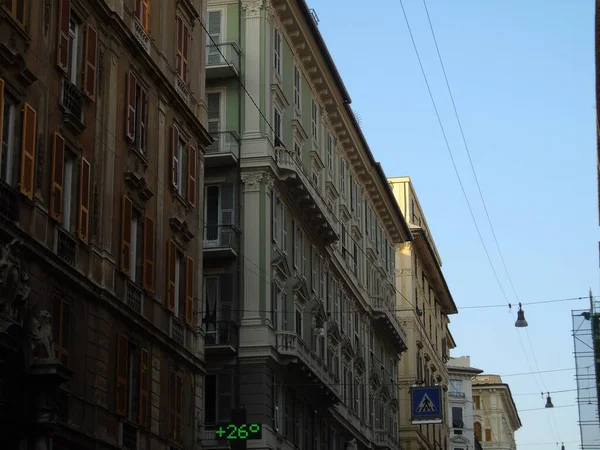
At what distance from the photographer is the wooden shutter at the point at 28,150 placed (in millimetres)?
23969

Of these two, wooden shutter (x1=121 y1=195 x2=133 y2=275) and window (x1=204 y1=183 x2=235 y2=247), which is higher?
window (x1=204 y1=183 x2=235 y2=247)

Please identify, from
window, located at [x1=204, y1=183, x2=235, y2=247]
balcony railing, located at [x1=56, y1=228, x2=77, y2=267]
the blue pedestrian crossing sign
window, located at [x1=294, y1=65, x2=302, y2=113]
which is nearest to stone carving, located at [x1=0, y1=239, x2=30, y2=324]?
balcony railing, located at [x1=56, y1=228, x2=77, y2=267]

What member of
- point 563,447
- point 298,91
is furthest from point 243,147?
point 563,447

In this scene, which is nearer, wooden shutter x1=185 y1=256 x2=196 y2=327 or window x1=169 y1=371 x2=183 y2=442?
window x1=169 y1=371 x2=183 y2=442

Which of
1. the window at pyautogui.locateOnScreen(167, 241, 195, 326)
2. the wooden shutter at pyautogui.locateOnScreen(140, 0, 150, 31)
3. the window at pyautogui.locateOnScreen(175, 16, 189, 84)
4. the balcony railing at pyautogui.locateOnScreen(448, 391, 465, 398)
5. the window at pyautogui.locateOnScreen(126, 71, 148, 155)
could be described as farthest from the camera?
the balcony railing at pyautogui.locateOnScreen(448, 391, 465, 398)

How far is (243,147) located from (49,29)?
19316mm

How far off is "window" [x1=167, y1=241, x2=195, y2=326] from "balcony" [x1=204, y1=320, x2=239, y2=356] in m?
8.32

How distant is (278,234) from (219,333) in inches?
186

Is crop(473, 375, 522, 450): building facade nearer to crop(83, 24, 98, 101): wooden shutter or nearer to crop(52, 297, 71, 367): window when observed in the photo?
crop(83, 24, 98, 101): wooden shutter

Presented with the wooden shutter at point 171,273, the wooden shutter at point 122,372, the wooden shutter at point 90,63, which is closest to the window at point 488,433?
the wooden shutter at point 171,273

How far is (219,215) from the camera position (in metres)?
44.2

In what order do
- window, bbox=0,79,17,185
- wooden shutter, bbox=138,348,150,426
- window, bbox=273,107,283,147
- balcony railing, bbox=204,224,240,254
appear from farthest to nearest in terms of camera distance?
window, bbox=273,107,283,147, balcony railing, bbox=204,224,240,254, wooden shutter, bbox=138,348,150,426, window, bbox=0,79,17,185

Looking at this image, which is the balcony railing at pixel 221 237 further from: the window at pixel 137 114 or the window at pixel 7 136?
the window at pixel 7 136

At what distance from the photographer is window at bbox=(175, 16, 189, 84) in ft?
113
